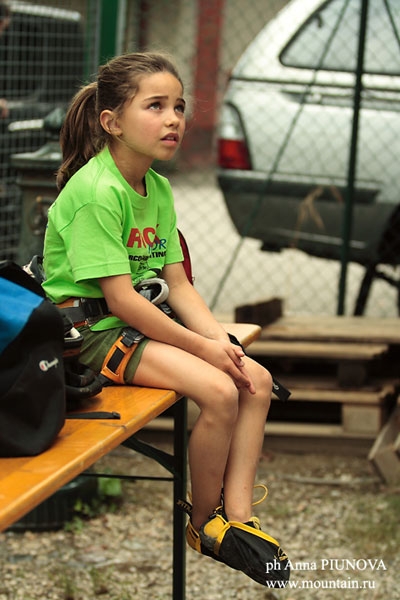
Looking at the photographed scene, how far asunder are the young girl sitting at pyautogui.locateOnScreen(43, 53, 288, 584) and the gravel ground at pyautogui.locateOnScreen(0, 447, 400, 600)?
99 centimetres

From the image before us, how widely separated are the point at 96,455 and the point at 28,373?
213 millimetres

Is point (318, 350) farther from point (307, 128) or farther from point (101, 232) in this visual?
point (101, 232)

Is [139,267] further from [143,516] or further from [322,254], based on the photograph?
[322,254]

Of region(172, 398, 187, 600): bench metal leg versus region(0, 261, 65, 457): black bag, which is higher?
region(0, 261, 65, 457): black bag

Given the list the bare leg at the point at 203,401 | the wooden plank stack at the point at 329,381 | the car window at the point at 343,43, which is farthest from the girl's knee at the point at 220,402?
the car window at the point at 343,43

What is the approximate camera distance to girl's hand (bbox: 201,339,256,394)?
2.64 meters

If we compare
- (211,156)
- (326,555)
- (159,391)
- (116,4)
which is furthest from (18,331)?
(211,156)

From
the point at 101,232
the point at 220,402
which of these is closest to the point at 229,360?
the point at 220,402

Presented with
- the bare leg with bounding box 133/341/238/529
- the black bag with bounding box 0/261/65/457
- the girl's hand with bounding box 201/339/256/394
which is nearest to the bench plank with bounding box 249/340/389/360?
the girl's hand with bounding box 201/339/256/394

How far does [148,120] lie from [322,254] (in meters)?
3.38

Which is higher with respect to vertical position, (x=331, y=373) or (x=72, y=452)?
(x=72, y=452)

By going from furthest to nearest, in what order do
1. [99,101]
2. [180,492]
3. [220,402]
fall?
[180,492] < [99,101] < [220,402]

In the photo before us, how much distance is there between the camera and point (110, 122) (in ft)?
8.86

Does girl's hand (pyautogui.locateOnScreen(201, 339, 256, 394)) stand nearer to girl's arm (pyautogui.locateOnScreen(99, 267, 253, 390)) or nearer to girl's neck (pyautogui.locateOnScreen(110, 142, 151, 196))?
girl's arm (pyautogui.locateOnScreen(99, 267, 253, 390))
